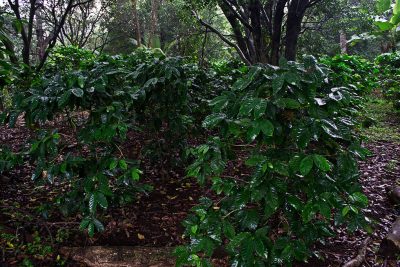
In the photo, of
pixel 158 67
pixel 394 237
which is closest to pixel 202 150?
pixel 158 67

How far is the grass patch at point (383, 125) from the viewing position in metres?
5.30

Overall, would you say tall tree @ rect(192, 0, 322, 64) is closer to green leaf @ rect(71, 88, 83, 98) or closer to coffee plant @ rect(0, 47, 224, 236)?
coffee plant @ rect(0, 47, 224, 236)

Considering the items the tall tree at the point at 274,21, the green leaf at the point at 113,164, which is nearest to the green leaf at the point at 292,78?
the green leaf at the point at 113,164

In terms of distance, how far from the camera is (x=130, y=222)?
2848mm

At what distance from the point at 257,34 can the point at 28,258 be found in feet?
18.1

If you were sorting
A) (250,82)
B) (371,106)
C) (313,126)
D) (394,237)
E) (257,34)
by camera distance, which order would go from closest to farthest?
(313,126)
(250,82)
(394,237)
(257,34)
(371,106)

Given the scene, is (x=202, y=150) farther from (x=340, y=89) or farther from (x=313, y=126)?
(x=340, y=89)

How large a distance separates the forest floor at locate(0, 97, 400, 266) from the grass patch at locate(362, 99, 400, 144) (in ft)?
5.21

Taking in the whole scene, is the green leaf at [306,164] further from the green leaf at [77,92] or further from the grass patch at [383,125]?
the grass patch at [383,125]

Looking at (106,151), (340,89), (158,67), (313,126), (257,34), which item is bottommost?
(106,151)

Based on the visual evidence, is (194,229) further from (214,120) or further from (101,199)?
(101,199)

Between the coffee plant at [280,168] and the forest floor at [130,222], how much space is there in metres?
0.59

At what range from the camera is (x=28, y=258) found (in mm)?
2422

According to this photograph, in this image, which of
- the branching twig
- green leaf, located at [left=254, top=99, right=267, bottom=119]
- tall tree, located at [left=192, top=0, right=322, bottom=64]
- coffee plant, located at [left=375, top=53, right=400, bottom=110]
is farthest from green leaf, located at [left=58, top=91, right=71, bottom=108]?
coffee plant, located at [left=375, top=53, right=400, bottom=110]
